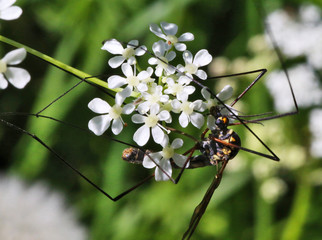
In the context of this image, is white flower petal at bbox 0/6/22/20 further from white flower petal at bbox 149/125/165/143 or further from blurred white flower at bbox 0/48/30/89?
white flower petal at bbox 149/125/165/143

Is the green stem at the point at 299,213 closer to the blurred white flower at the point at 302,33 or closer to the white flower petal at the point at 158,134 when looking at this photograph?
the blurred white flower at the point at 302,33

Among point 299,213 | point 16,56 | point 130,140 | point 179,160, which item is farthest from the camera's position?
point 130,140

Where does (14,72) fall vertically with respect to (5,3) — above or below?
below

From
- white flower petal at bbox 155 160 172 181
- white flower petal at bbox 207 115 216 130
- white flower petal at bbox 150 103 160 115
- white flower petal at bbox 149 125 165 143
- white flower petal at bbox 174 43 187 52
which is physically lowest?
white flower petal at bbox 155 160 172 181

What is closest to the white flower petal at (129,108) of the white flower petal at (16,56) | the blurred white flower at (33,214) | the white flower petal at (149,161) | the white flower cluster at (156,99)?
the white flower cluster at (156,99)

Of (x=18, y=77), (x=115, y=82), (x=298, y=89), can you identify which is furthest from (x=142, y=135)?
(x=298, y=89)

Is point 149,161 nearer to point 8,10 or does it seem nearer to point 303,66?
point 8,10

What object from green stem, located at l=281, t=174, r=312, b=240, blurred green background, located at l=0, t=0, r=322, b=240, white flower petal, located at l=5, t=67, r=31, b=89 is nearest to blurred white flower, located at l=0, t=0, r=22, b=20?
white flower petal, located at l=5, t=67, r=31, b=89
